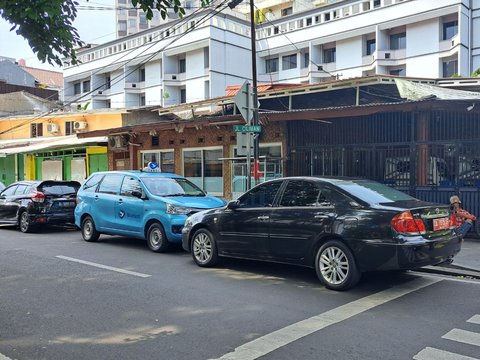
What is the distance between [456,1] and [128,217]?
107 ft

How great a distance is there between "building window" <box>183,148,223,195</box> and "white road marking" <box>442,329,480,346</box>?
41.3ft

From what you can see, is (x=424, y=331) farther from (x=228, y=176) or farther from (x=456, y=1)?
(x=456, y=1)

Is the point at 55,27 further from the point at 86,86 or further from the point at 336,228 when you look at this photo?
the point at 86,86

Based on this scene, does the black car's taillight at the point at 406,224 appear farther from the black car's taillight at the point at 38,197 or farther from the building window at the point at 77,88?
the building window at the point at 77,88

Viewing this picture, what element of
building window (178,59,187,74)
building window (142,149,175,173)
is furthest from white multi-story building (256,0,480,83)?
building window (142,149,175,173)

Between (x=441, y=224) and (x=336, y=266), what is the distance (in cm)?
158

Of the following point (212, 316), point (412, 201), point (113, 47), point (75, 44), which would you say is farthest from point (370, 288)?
point (113, 47)

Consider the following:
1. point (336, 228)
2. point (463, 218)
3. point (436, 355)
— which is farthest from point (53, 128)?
point (436, 355)

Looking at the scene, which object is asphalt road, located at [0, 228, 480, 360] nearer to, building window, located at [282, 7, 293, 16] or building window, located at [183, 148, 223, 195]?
building window, located at [183, 148, 223, 195]

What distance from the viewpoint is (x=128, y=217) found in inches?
420

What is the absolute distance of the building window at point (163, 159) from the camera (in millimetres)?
19094

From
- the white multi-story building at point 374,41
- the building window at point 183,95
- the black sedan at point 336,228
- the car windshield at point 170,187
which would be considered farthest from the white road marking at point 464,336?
the building window at point 183,95

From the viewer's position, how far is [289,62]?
46.7m

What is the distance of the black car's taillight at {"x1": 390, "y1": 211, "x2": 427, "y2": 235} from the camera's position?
6277 millimetres
